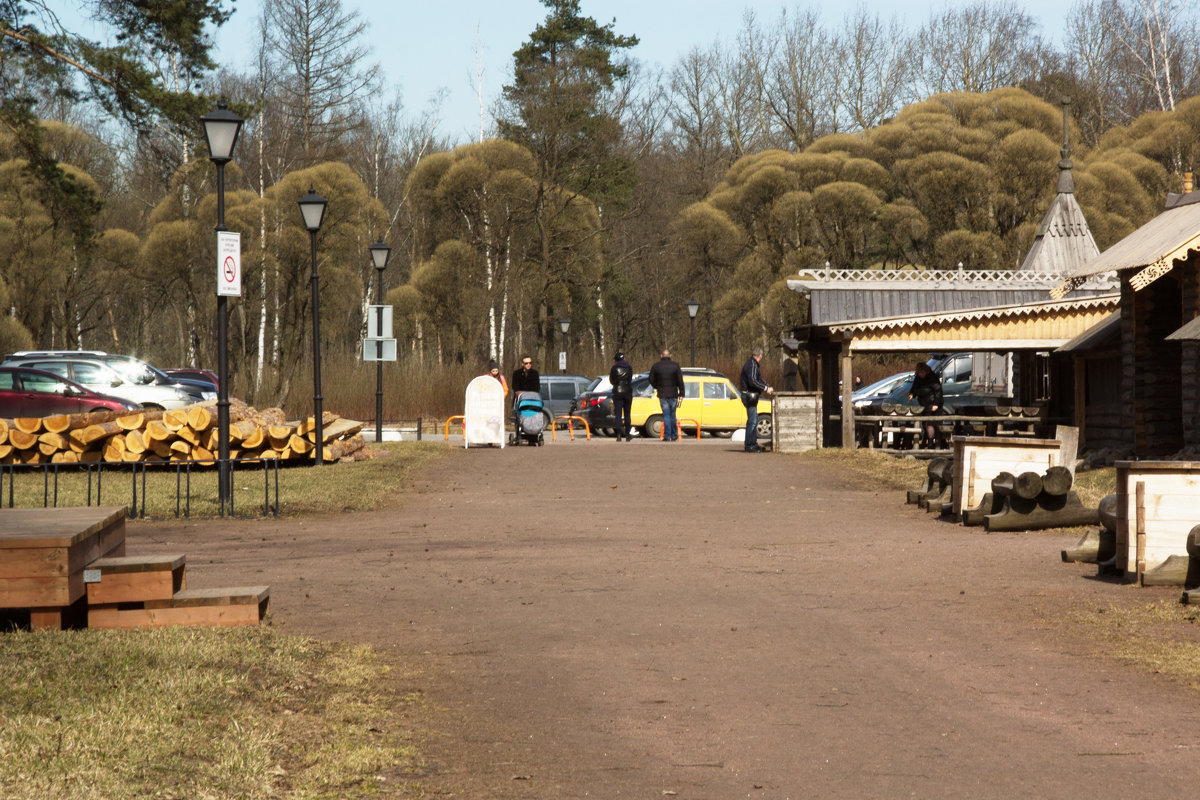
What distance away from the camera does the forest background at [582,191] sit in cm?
5131

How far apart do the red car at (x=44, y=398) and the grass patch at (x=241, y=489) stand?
5112mm

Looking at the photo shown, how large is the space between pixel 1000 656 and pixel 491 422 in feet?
→ 68.3

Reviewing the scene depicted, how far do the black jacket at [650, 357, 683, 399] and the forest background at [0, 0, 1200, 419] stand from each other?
1359 cm

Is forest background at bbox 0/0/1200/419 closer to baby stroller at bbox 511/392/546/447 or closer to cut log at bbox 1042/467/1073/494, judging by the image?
baby stroller at bbox 511/392/546/447

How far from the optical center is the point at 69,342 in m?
54.5

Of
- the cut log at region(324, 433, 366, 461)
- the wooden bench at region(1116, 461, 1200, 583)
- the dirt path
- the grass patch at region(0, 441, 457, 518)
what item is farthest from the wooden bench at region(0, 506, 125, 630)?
the cut log at region(324, 433, 366, 461)

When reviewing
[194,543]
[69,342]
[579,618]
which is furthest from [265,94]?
[579,618]

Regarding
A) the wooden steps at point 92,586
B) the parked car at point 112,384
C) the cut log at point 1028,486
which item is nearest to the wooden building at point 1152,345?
the cut log at point 1028,486

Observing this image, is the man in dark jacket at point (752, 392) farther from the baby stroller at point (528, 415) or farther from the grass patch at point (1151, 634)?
the grass patch at point (1151, 634)

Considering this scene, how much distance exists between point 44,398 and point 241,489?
35.6 ft

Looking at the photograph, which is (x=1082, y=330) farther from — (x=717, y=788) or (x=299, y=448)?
(x=717, y=788)

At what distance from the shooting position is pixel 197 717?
5.74 meters

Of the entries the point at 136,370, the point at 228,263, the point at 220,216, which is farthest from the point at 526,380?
the point at 220,216

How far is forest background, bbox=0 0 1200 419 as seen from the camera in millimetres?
51312
